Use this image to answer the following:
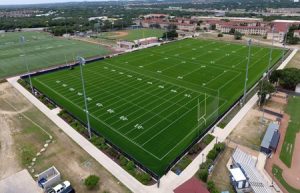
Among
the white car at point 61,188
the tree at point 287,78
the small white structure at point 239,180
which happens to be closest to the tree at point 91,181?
the white car at point 61,188

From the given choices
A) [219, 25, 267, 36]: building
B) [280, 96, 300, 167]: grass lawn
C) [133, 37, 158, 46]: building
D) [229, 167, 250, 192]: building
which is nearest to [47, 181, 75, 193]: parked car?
[229, 167, 250, 192]: building

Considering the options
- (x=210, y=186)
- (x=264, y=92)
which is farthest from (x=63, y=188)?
(x=264, y=92)

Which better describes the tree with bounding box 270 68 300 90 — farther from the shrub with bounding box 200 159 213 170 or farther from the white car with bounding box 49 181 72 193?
the white car with bounding box 49 181 72 193

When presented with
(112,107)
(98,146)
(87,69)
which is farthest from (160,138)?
(87,69)

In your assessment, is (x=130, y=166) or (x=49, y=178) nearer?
(x=49, y=178)

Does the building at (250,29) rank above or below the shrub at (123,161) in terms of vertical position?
above

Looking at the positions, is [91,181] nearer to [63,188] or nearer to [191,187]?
[63,188]

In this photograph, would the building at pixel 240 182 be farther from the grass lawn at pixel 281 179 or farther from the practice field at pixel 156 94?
the practice field at pixel 156 94
